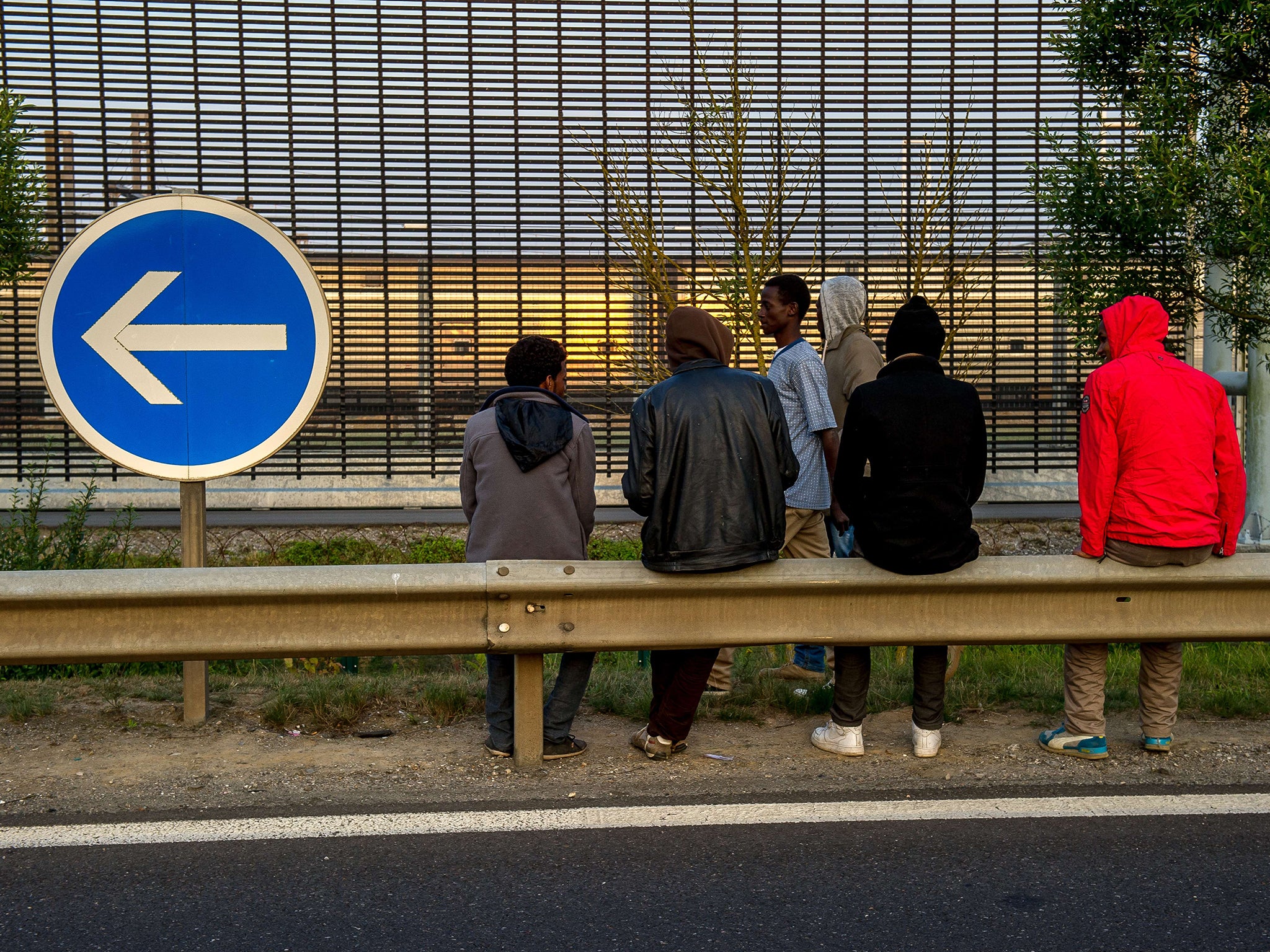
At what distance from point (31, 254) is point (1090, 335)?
30.6 ft

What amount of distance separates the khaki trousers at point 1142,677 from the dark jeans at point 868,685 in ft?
1.60

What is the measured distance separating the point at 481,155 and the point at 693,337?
8.33 metres

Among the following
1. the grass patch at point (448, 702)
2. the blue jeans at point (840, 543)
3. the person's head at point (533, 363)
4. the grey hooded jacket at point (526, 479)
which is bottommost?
the grass patch at point (448, 702)

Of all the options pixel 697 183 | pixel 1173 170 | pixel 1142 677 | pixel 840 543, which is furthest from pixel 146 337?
pixel 697 183

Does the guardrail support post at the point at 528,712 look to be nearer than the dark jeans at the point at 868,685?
Yes

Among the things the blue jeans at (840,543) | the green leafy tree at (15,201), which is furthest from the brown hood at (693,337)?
the green leafy tree at (15,201)

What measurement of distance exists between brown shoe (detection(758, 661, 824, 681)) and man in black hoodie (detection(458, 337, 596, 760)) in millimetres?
1436

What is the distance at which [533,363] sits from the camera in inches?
187

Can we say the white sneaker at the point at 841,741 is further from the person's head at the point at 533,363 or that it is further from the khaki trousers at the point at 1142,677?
the person's head at the point at 533,363

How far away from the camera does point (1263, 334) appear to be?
28.0 feet

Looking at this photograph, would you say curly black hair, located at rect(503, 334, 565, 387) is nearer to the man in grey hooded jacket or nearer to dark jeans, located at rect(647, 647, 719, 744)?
dark jeans, located at rect(647, 647, 719, 744)

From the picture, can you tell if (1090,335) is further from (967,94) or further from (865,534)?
(865,534)

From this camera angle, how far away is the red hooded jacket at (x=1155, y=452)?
4.42 m

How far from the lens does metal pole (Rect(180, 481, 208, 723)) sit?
15.6 feet
